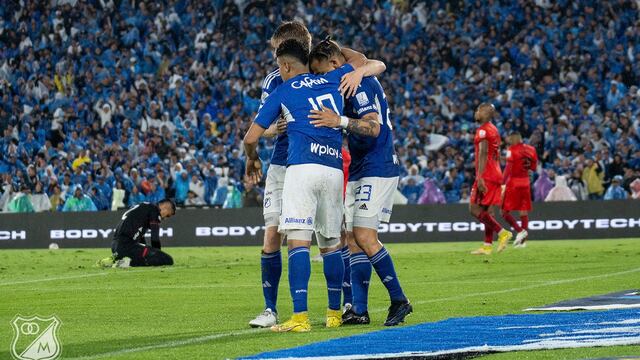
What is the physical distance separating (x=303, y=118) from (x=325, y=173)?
1.50 feet

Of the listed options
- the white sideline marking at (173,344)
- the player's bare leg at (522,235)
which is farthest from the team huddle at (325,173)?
the player's bare leg at (522,235)

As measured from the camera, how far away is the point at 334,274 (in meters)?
9.70

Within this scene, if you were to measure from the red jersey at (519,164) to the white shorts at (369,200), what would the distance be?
12.9 m

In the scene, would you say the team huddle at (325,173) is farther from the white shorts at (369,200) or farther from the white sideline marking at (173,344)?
the white sideline marking at (173,344)

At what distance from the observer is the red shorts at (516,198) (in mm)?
22547

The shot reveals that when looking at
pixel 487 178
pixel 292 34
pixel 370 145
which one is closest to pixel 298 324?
pixel 370 145

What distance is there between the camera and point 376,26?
118 ft

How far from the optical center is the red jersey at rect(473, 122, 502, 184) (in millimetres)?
19922

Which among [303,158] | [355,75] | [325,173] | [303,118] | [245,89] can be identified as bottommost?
[325,173]

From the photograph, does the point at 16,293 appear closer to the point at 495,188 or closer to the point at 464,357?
the point at 464,357

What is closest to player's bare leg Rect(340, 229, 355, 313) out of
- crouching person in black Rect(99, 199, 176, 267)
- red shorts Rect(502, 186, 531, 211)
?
crouching person in black Rect(99, 199, 176, 267)

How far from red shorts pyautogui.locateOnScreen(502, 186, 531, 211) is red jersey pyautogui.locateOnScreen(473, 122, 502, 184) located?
1.79 meters

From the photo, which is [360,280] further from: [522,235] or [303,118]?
[522,235]

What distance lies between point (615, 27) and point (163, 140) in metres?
12.8
